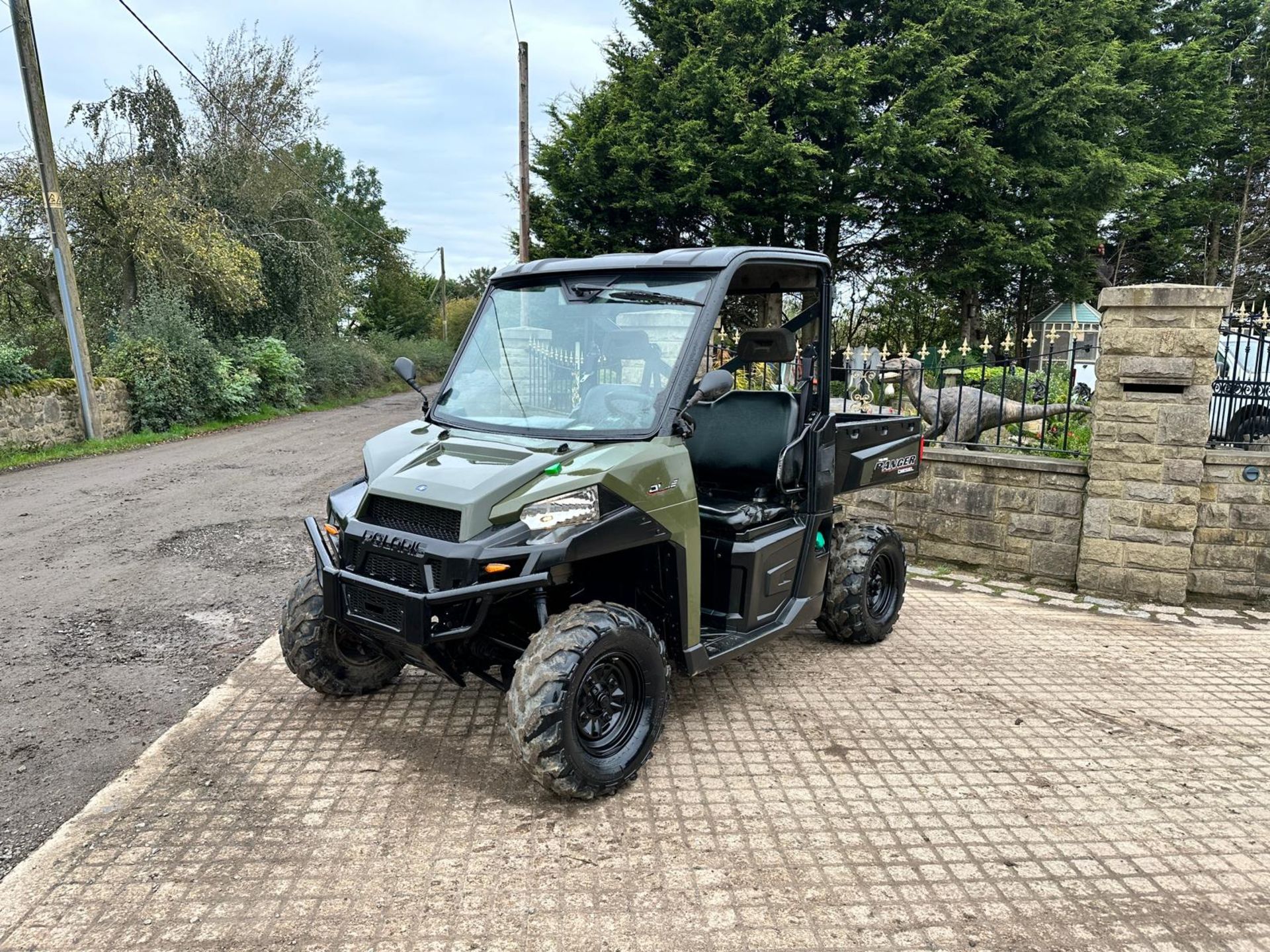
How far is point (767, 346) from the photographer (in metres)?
4.55

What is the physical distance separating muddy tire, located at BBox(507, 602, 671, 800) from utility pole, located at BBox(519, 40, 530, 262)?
1515 centimetres

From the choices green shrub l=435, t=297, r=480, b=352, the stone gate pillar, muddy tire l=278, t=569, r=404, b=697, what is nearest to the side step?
muddy tire l=278, t=569, r=404, b=697

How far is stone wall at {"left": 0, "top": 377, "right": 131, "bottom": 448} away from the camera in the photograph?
13.0 metres

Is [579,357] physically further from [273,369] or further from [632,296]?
[273,369]

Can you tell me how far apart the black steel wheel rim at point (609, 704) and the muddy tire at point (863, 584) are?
1.87 m

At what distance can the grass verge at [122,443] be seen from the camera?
41.8ft

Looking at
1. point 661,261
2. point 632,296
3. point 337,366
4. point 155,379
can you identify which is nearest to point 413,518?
point 632,296

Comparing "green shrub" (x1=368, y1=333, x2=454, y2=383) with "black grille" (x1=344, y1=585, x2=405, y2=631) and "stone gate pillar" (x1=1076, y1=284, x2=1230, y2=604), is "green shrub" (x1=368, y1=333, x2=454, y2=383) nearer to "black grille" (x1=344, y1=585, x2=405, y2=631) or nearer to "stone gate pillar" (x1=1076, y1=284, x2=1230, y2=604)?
"stone gate pillar" (x1=1076, y1=284, x2=1230, y2=604)

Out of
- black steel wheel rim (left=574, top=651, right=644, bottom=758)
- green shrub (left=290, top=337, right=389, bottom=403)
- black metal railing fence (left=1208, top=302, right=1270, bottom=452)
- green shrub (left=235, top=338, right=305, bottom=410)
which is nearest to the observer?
black steel wheel rim (left=574, top=651, right=644, bottom=758)

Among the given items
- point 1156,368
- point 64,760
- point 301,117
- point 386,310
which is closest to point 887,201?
point 1156,368

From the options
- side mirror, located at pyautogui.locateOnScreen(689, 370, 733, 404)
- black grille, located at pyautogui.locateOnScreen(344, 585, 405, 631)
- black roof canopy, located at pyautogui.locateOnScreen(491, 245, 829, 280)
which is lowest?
black grille, located at pyautogui.locateOnScreen(344, 585, 405, 631)

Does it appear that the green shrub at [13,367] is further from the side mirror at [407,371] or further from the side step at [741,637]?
the side step at [741,637]

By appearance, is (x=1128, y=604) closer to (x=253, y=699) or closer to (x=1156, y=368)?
(x=1156, y=368)

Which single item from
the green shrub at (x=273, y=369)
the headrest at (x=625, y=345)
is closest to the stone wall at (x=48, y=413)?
the green shrub at (x=273, y=369)
